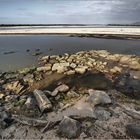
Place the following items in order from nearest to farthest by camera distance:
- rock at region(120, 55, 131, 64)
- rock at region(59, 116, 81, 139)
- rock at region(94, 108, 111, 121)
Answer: rock at region(59, 116, 81, 139) → rock at region(94, 108, 111, 121) → rock at region(120, 55, 131, 64)

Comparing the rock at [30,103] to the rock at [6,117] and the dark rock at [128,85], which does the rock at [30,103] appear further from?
the dark rock at [128,85]

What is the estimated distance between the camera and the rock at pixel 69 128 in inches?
264

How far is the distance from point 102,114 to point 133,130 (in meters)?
1.28

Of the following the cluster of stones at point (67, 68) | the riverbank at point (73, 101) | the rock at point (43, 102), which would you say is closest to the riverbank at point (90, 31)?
the cluster of stones at point (67, 68)

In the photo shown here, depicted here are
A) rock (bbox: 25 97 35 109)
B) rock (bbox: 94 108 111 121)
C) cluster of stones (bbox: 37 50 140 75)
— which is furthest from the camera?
cluster of stones (bbox: 37 50 140 75)

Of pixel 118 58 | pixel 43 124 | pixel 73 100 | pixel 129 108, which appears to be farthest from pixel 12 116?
pixel 118 58

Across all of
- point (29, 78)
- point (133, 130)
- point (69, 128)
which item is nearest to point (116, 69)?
point (29, 78)

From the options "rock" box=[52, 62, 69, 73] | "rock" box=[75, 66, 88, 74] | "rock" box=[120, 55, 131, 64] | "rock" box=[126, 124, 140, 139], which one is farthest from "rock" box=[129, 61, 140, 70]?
"rock" box=[126, 124, 140, 139]

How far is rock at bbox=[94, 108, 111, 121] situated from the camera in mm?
7439

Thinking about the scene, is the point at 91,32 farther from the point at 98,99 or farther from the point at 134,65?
the point at 98,99

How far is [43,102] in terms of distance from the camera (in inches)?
332

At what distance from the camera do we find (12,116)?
791 centimetres

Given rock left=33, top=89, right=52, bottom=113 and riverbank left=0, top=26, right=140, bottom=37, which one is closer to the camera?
rock left=33, top=89, right=52, bottom=113

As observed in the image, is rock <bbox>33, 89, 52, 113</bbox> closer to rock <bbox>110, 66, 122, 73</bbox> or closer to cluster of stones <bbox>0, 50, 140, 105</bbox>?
cluster of stones <bbox>0, 50, 140, 105</bbox>
